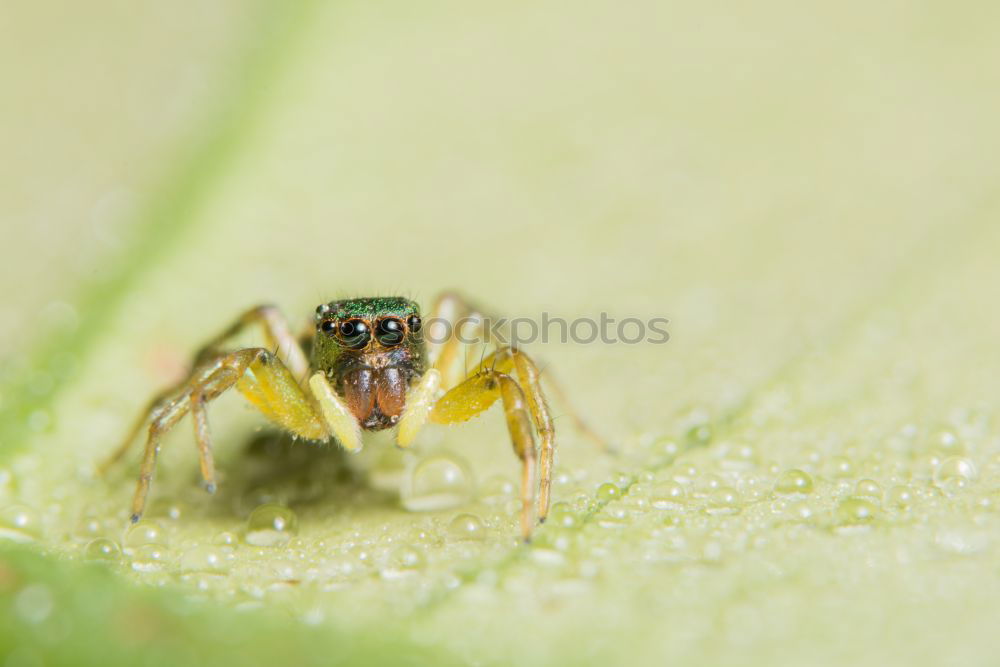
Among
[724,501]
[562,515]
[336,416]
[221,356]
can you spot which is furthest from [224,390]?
[724,501]

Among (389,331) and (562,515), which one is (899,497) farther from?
(389,331)

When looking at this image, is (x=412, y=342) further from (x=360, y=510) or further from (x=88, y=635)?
(x=88, y=635)

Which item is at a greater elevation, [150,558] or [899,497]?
[899,497]

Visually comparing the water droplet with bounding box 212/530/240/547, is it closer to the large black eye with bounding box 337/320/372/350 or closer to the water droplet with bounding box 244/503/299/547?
the water droplet with bounding box 244/503/299/547

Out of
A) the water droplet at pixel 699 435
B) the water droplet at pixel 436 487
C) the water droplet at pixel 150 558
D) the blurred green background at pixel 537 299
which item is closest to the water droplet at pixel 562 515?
the blurred green background at pixel 537 299

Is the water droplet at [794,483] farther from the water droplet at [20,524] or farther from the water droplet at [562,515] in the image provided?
the water droplet at [20,524]
